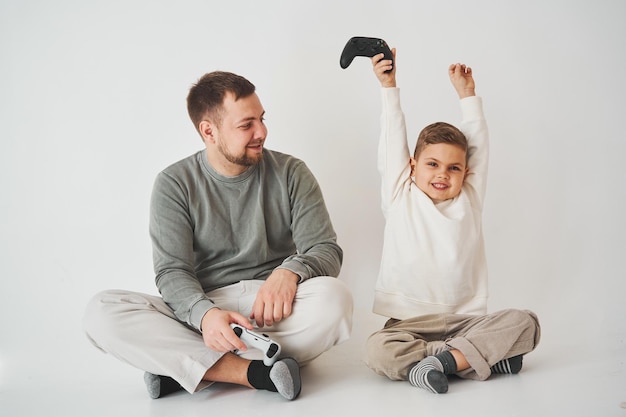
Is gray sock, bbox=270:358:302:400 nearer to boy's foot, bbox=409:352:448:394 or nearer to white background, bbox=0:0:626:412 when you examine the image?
boy's foot, bbox=409:352:448:394

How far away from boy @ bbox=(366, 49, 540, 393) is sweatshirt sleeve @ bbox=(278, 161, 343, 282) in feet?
0.61

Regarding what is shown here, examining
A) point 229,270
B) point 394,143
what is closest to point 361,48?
point 394,143

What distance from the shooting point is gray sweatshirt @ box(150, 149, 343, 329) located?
6.18ft

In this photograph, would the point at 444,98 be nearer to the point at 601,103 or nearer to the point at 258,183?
the point at 601,103

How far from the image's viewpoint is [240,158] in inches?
75.0

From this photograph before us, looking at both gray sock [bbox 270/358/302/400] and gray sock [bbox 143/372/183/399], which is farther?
gray sock [bbox 143/372/183/399]

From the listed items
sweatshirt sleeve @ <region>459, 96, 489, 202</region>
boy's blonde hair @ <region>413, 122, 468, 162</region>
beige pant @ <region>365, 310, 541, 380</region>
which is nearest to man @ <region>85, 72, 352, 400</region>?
beige pant @ <region>365, 310, 541, 380</region>

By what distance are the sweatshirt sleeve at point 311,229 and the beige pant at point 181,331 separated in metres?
0.09

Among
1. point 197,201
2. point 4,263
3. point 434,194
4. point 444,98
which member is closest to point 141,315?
point 197,201

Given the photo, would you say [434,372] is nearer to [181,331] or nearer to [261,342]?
[261,342]

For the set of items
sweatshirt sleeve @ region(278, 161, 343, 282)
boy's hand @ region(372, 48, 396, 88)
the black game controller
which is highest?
the black game controller

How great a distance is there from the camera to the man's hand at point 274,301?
1723 mm

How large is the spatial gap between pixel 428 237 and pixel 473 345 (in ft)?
1.17

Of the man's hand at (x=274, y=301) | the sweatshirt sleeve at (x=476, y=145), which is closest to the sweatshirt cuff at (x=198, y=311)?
the man's hand at (x=274, y=301)
